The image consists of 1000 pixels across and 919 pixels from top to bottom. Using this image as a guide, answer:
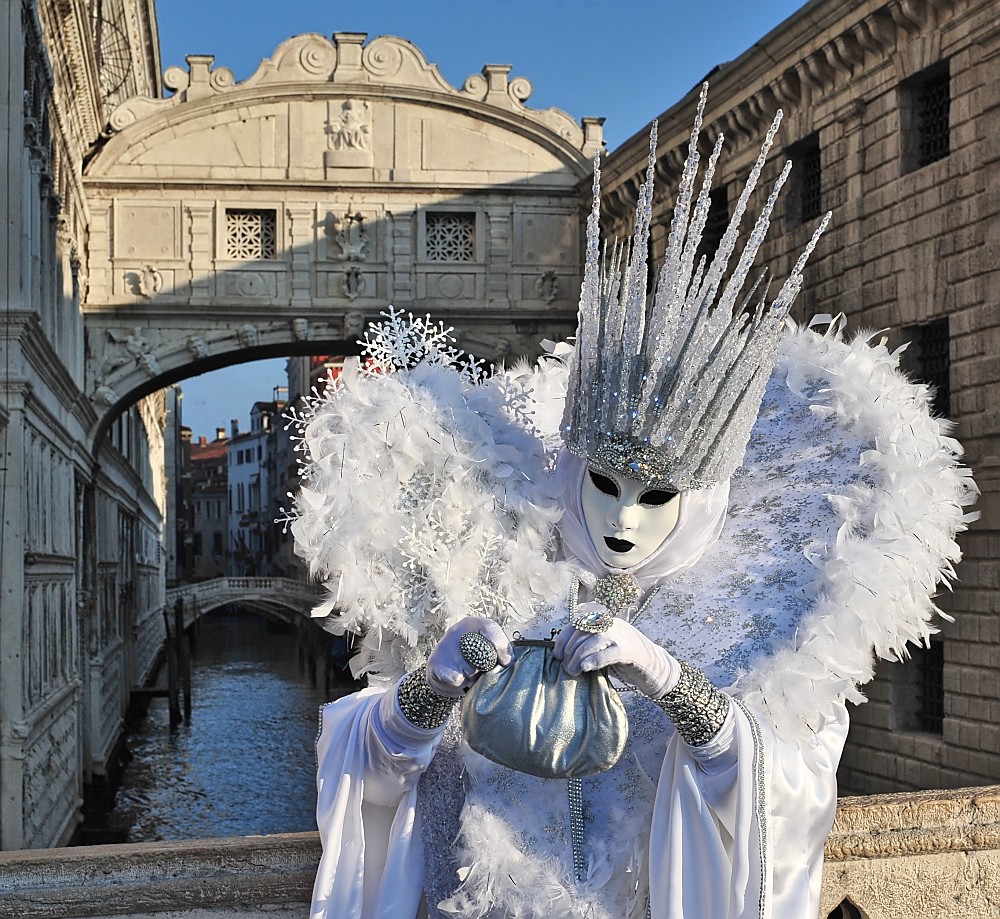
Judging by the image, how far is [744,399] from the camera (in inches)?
84.4

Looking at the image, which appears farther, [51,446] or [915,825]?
[51,446]

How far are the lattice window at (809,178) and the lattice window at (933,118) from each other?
1595mm

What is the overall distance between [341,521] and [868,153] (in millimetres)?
10890

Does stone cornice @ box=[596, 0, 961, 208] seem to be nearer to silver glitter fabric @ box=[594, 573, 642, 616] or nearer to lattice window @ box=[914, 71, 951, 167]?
lattice window @ box=[914, 71, 951, 167]

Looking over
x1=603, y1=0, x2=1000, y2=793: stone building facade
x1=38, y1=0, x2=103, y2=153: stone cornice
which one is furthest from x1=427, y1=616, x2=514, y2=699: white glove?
x1=38, y1=0, x2=103, y2=153: stone cornice

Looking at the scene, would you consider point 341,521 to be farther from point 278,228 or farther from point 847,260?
point 278,228

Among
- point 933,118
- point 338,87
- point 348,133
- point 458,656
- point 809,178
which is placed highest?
point 338,87

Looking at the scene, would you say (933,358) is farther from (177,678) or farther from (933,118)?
(177,678)

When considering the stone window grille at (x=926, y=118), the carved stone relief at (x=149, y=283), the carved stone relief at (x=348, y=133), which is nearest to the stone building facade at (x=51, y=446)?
the carved stone relief at (x=149, y=283)

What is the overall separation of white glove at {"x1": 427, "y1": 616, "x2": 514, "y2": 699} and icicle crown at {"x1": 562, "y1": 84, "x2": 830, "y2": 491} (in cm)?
37

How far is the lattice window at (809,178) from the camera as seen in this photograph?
1303 centimetres

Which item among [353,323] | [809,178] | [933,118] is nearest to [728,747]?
[933,118]

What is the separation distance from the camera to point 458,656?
197 centimetres

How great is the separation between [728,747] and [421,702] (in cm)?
51
